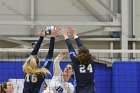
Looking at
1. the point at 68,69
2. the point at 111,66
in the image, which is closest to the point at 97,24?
the point at 111,66

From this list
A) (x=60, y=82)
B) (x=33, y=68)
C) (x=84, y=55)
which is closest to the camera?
(x=84, y=55)

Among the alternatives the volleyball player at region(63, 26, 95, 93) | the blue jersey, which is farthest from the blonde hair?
the volleyball player at region(63, 26, 95, 93)

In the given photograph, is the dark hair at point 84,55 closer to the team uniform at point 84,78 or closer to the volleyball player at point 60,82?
the team uniform at point 84,78

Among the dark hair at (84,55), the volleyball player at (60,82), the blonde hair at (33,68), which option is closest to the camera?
the dark hair at (84,55)

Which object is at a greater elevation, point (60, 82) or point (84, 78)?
point (84, 78)

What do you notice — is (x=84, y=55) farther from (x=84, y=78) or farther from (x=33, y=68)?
(x=33, y=68)

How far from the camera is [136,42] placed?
878 cm

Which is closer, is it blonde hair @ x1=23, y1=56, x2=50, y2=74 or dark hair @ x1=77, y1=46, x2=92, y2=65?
dark hair @ x1=77, y1=46, x2=92, y2=65

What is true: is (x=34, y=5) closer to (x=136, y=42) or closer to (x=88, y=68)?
(x=136, y=42)

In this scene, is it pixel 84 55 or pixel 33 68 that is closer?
pixel 84 55

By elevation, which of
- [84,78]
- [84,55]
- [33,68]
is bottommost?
[84,78]

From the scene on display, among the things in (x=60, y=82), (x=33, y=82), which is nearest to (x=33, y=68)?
(x=33, y=82)

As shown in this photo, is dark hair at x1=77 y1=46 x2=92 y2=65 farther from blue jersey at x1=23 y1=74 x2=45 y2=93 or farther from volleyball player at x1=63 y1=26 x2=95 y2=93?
blue jersey at x1=23 y1=74 x2=45 y2=93

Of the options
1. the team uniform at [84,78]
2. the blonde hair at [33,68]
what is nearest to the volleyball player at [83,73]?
the team uniform at [84,78]
